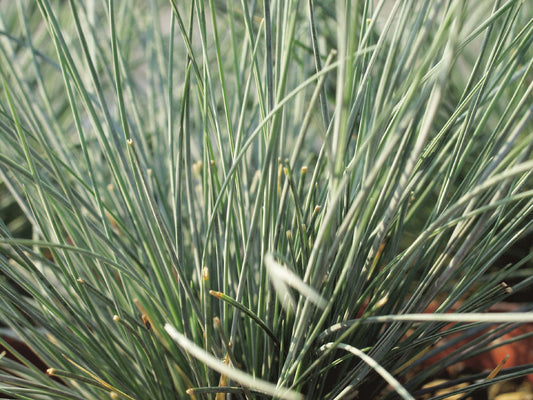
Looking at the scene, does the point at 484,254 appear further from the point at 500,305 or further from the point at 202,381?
the point at 500,305

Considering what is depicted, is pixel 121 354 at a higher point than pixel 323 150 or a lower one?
lower

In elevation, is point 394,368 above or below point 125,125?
below

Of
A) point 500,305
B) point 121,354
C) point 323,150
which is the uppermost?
point 323,150

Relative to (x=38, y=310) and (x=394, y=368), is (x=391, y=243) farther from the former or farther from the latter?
(x=38, y=310)

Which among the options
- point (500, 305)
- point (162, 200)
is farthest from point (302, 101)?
point (500, 305)

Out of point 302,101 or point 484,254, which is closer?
point 484,254

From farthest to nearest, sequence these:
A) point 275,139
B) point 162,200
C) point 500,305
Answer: point 500,305
point 162,200
point 275,139

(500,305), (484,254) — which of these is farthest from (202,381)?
(500,305)

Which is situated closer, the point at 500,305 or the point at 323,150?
the point at 323,150

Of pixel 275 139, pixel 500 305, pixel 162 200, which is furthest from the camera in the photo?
pixel 500 305
